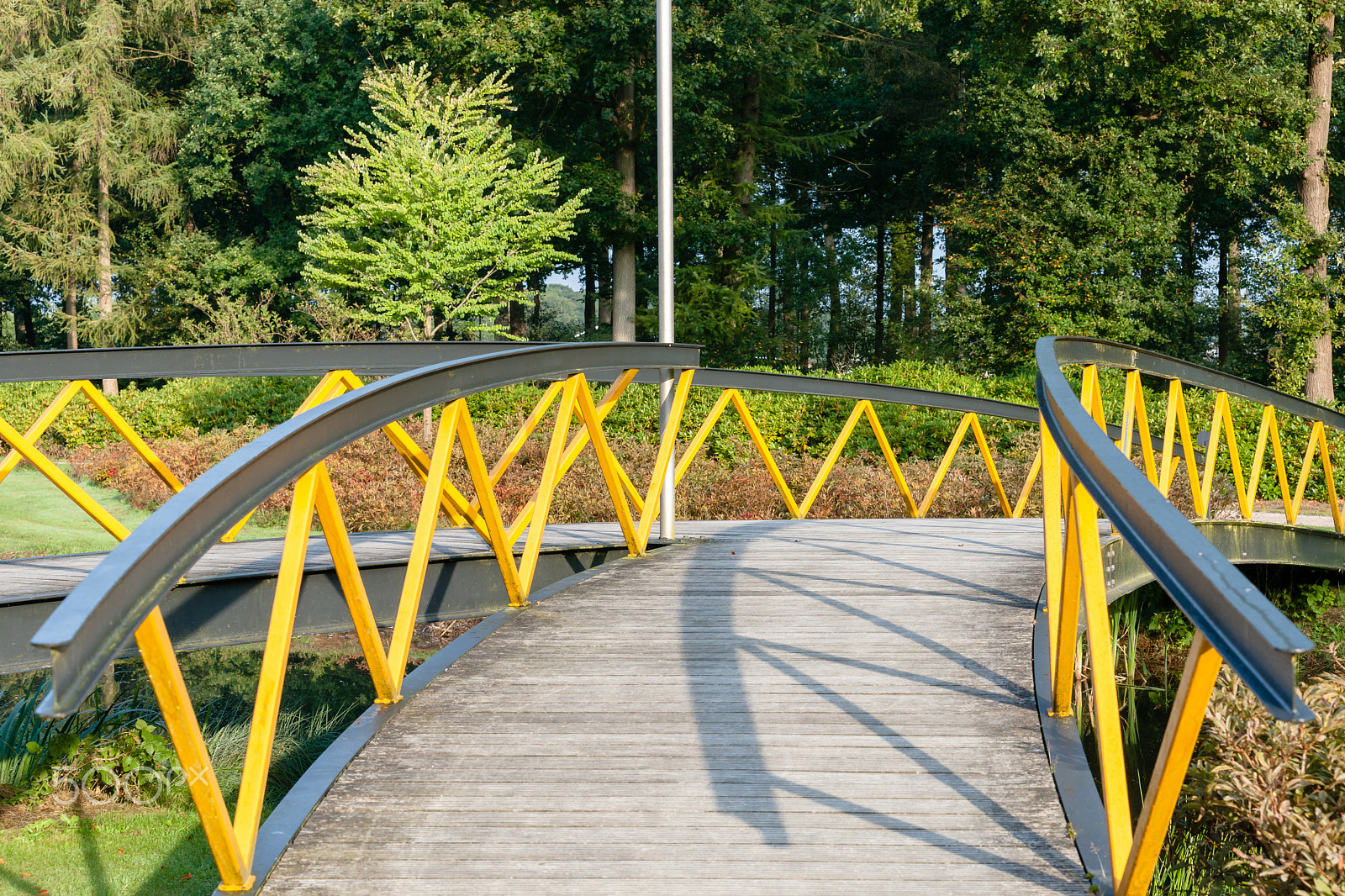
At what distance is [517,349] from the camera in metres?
4.34

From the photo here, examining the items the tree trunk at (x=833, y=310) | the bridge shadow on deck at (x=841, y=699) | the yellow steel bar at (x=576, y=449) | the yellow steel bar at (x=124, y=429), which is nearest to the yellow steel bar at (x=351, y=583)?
the bridge shadow on deck at (x=841, y=699)

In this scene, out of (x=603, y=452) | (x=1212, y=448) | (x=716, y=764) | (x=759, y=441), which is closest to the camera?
(x=716, y=764)

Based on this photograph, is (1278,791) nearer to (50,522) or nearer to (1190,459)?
(1190,459)

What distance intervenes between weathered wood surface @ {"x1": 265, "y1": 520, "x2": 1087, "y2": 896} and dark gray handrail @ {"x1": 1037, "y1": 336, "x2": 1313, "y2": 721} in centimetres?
90

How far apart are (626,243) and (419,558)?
69.0ft

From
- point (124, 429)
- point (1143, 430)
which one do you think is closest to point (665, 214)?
point (1143, 430)

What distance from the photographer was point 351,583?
2.97 m

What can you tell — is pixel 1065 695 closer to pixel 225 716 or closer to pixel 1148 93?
pixel 225 716

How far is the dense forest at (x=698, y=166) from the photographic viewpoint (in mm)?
17766

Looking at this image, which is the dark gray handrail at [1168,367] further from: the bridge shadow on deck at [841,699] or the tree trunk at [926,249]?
the tree trunk at [926,249]

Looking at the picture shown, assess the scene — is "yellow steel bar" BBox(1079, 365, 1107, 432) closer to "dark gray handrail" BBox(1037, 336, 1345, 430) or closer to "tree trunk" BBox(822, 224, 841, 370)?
"dark gray handrail" BBox(1037, 336, 1345, 430)

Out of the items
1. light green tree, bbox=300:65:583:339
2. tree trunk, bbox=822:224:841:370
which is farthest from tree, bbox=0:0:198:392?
tree trunk, bbox=822:224:841:370

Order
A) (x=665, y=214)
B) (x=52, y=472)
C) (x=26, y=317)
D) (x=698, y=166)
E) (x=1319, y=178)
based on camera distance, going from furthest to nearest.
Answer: (x=26, y=317) < (x=698, y=166) < (x=1319, y=178) < (x=665, y=214) < (x=52, y=472)

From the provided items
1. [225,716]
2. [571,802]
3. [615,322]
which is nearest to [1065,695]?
[571,802]
